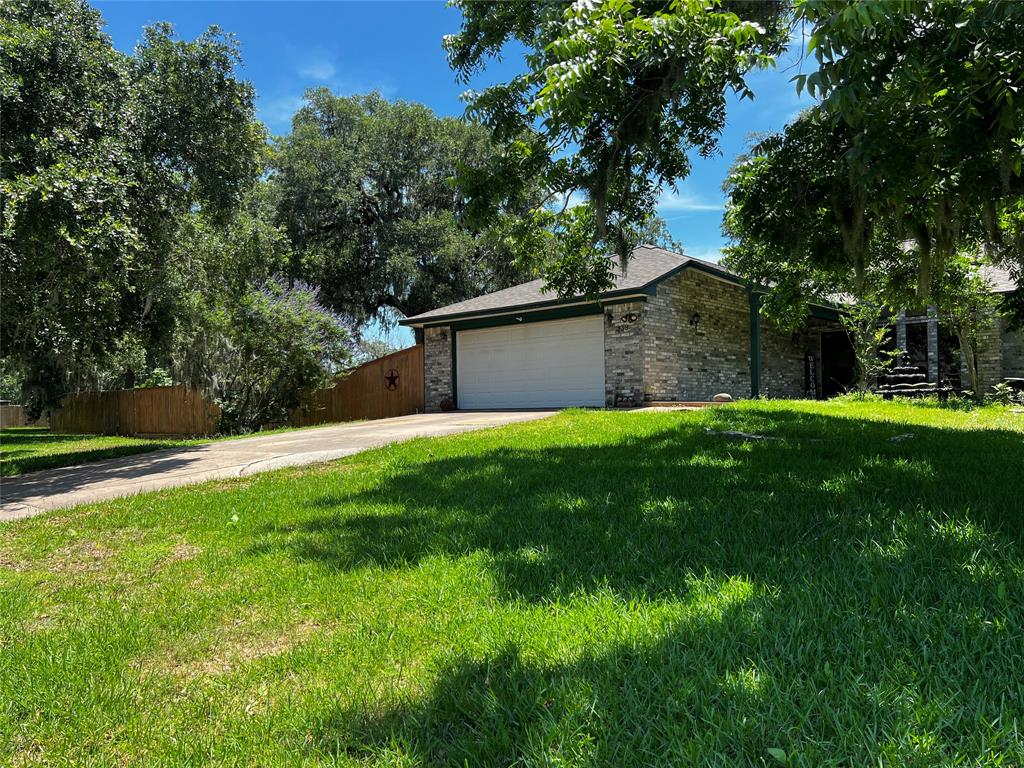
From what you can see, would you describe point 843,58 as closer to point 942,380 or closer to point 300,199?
point 942,380

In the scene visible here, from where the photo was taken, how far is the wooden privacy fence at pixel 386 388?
1719cm

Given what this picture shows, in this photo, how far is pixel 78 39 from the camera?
23.7 ft

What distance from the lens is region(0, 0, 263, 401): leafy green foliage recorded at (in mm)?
6426

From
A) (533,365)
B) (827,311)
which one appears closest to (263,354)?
(533,365)

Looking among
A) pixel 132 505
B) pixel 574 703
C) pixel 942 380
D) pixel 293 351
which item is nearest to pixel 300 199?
pixel 293 351

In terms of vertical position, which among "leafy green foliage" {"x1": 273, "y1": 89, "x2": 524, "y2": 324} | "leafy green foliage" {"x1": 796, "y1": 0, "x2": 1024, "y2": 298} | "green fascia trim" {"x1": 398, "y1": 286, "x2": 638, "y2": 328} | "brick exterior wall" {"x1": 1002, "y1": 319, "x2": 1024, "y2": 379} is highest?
"leafy green foliage" {"x1": 273, "y1": 89, "x2": 524, "y2": 324}

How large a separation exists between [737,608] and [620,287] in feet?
36.3

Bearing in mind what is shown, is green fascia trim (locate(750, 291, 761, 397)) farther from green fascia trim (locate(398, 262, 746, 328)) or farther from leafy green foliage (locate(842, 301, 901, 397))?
leafy green foliage (locate(842, 301, 901, 397))

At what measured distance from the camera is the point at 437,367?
664 inches

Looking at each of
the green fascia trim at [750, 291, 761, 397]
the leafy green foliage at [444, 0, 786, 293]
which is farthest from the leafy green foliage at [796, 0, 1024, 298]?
the green fascia trim at [750, 291, 761, 397]

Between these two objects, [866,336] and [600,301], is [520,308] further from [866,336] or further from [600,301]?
[866,336]

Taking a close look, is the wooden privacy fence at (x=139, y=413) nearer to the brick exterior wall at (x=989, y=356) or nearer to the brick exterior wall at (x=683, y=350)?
the brick exterior wall at (x=683, y=350)

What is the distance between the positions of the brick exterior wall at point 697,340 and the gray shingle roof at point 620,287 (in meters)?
0.40

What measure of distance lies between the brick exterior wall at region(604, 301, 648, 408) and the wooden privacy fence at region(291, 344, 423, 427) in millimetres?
5969
